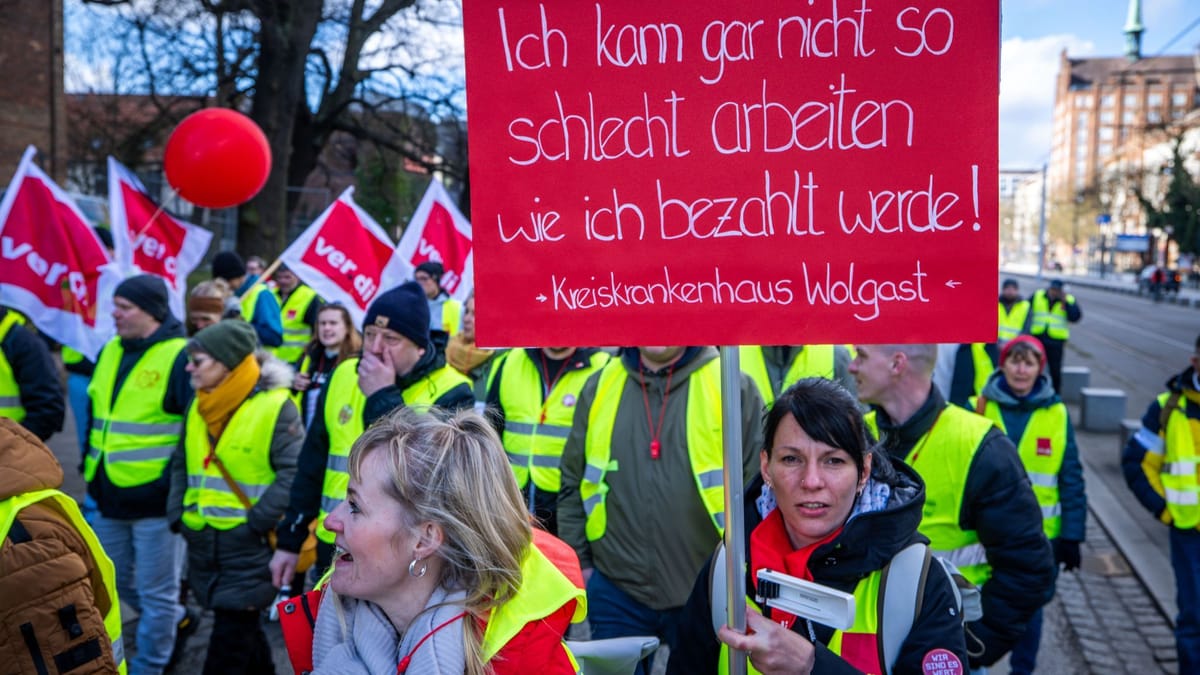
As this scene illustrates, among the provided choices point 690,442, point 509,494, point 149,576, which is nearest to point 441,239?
point 149,576

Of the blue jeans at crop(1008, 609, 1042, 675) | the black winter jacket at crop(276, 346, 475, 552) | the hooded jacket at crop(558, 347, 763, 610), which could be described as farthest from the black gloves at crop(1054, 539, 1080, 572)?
the black winter jacket at crop(276, 346, 475, 552)

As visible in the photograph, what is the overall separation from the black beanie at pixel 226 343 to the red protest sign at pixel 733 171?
2.54 meters

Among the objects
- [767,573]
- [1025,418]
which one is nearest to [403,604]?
[767,573]

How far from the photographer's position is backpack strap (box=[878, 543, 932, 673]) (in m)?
2.06

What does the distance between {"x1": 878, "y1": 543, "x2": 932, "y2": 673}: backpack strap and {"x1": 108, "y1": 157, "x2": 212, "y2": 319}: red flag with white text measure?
5.34 m

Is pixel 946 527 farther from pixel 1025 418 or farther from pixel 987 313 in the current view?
pixel 1025 418

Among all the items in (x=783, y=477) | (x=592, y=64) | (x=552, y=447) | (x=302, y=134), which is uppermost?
(x=302, y=134)

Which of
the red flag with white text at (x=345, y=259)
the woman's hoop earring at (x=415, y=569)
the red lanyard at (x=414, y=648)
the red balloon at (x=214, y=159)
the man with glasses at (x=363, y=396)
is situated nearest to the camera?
the red lanyard at (x=414, y=648)

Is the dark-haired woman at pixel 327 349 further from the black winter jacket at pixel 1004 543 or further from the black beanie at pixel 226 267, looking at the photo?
the black winter jacket at pixel 1004 543

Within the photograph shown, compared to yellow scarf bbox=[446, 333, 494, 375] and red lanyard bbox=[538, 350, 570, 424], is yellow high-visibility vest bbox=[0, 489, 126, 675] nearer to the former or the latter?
red lanyard bbox=[538, 350, 570, 424]

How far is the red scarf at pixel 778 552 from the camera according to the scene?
2.16 m

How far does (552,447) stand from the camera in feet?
15.8

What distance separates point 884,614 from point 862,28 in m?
1.27

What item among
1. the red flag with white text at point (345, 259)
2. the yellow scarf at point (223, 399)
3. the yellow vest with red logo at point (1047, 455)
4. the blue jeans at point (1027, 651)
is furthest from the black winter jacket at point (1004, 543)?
the red flag with white text at point (345, 259)
